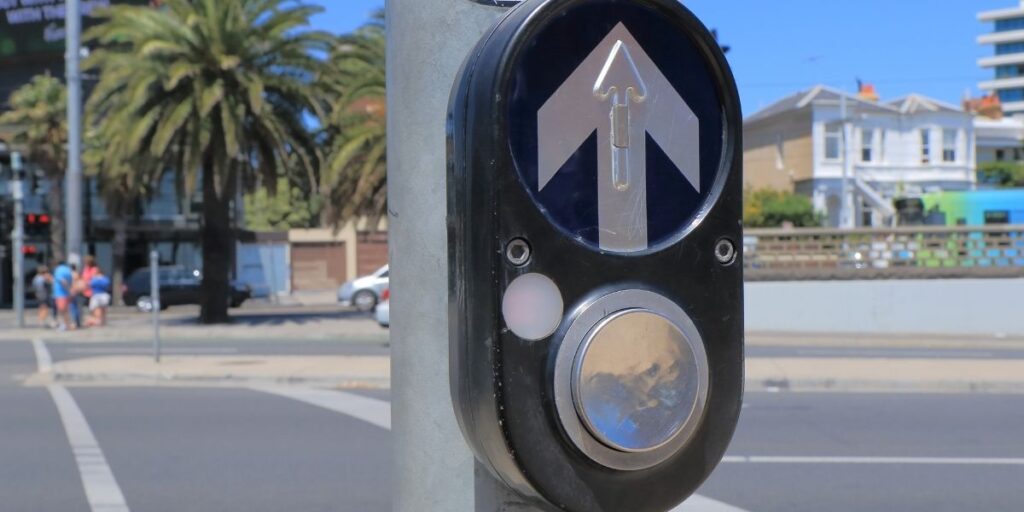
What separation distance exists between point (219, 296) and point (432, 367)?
1032 inches

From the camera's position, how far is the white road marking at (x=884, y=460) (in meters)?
8.16

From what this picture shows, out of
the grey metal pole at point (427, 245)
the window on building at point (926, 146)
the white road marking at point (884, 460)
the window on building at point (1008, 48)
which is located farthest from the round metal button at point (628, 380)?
the window on building at point (1008, 48)

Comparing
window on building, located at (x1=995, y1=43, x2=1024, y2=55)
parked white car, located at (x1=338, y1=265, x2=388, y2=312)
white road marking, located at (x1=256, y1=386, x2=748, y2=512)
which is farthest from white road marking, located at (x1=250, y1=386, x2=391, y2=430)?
window on building, located at (x1=995, y1=43, x2=1024, y2=55)

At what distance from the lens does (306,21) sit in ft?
84.2

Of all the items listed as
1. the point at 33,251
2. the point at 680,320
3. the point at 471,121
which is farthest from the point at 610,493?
the point at 33,251

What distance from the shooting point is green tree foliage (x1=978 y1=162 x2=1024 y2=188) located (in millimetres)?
60719

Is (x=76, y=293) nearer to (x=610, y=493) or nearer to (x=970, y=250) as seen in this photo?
(x=970, y=250)

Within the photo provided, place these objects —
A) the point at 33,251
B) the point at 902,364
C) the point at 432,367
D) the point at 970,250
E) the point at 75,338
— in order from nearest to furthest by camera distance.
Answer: the point at 432,367, the point at 902,364, the point at 75,338, the point at 970,250, the point at 33,251

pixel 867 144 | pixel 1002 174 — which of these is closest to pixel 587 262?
pixel 867 144

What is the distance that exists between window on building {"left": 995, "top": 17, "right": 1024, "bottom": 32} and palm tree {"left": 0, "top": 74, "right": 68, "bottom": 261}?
106499mm

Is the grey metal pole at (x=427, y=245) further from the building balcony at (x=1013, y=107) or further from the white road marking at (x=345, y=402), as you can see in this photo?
the building balcony at (x=1013, y=107)

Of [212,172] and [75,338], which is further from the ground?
[212,172]

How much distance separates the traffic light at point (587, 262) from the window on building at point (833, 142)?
50972mm

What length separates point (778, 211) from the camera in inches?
1778
